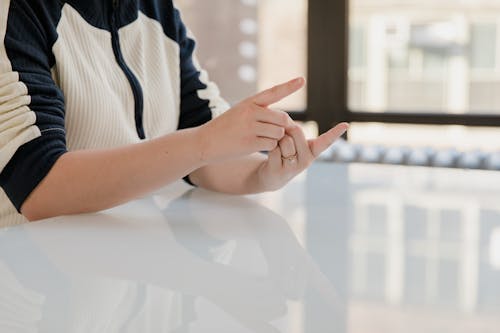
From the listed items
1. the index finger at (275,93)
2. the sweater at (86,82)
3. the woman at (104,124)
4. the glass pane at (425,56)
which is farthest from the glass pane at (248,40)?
the index finger at (275,93)

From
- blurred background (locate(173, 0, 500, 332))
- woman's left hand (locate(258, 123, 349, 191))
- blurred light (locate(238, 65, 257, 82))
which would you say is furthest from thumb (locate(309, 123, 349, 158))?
blurred light (locate(238, 65, 257, 82))

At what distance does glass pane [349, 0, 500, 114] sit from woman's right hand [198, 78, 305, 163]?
6.46 feet

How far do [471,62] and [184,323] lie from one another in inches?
98.8

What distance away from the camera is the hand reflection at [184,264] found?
0.55 meters

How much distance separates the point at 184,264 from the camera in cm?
69

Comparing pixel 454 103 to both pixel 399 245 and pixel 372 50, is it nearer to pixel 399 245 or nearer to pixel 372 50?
pixel 372 50

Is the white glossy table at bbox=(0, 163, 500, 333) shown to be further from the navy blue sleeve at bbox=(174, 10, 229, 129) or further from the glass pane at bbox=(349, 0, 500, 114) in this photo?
the glass pane at bbox=(349, 0, 500, 114)

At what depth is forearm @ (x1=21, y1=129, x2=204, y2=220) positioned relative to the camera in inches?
35.2

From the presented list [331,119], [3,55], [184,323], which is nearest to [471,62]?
[331,119]

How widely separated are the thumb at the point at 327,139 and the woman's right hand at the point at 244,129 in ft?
0.34

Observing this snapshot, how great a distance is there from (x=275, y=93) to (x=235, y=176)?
0.83 feet

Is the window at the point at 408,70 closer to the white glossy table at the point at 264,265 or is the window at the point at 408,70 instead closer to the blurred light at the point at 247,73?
the blurred light at the point at 247,73

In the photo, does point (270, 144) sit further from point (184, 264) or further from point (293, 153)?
point (184, 264)

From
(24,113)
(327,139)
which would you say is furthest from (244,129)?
(24,113)
